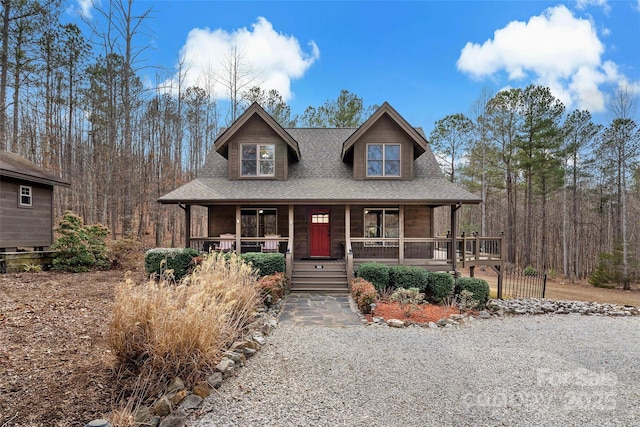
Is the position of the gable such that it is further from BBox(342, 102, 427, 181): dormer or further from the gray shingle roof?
the gray shingle roof

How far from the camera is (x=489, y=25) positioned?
1672cm

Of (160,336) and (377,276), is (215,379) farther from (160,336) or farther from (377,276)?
(377,276)

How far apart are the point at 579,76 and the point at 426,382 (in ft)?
83.5

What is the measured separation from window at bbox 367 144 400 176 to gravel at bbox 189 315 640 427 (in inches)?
316

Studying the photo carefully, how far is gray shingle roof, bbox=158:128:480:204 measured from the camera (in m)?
11.5

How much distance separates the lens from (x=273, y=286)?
8.45m

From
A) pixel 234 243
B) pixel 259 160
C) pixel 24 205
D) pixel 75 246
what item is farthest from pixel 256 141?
pixel 24 205

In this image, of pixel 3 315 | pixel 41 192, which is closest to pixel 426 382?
pixel 3 315

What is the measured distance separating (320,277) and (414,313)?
13.5 feet

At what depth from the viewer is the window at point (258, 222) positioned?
44.2 ft

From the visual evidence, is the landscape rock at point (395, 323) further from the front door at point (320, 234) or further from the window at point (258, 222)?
the window at point (258, 222)

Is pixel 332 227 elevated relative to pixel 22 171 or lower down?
lower down

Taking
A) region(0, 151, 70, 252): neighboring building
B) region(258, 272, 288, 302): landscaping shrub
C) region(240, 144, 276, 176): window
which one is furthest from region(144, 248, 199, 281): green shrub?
region(0, 151, 70, 252): neighboring building

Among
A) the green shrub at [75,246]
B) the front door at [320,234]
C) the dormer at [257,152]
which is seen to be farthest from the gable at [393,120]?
the green shrub at [75,246]
